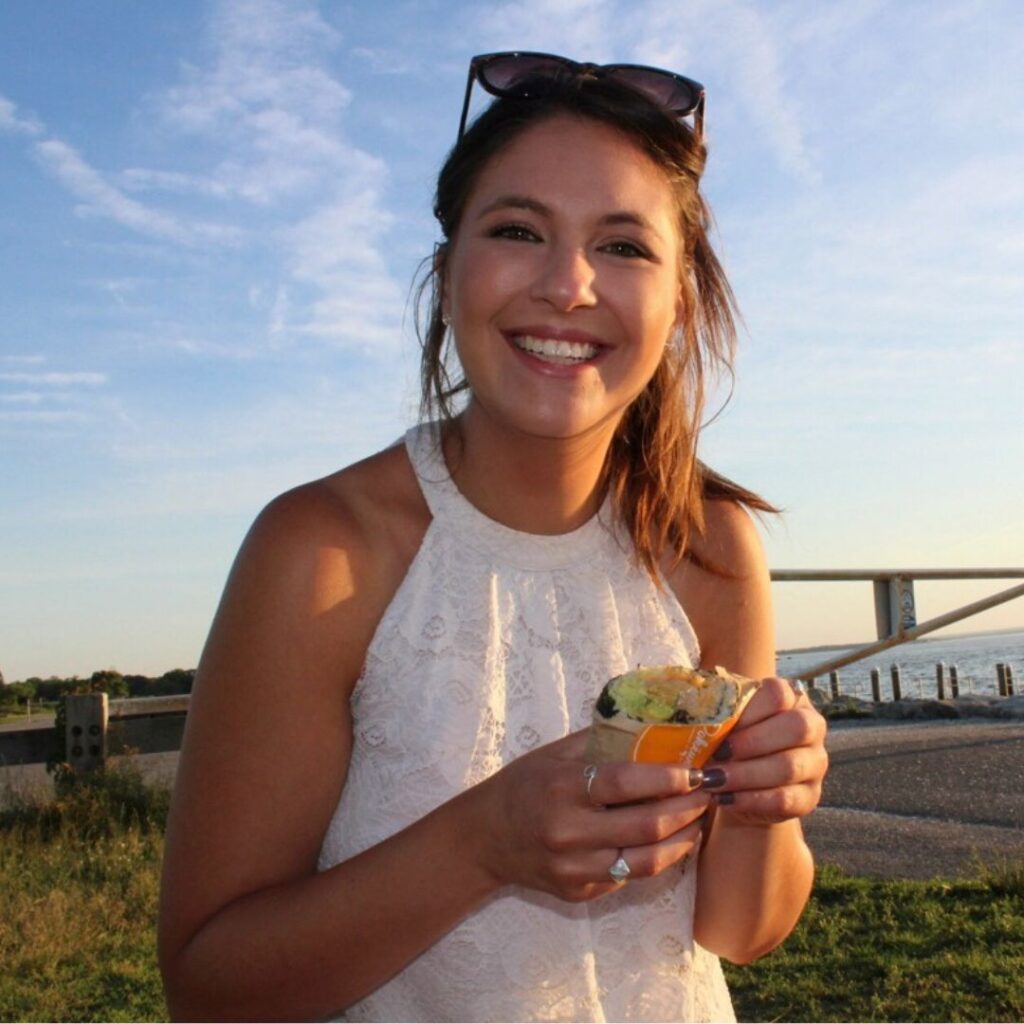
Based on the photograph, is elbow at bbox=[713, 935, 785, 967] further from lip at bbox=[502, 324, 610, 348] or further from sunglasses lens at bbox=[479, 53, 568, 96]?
sunglasses lens at bbox=[479, 53, 568, 96]

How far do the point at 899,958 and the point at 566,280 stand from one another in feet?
12.5

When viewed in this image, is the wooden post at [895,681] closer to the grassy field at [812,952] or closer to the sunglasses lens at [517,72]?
the grassy field at [812,952]

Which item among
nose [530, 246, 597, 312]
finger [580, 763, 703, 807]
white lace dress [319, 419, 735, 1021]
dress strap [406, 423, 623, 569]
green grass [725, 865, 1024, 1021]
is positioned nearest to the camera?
finger [580, 763, 703, 807]

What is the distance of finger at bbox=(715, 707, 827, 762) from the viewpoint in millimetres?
1753

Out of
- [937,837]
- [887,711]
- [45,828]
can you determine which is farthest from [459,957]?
[887,711]

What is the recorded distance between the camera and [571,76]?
8.04 ft

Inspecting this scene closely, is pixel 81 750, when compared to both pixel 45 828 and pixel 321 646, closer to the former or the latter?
pixel 45 828

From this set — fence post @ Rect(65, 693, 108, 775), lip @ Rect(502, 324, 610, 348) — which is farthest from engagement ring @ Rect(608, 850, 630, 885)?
Result: fence post @ Rect(65, 693, 108, 775)

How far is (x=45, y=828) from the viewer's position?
8219 millimetres

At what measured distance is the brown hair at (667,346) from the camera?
2.41 meters

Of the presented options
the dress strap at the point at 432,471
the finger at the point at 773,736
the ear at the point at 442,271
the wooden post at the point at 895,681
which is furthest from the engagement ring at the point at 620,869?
the wooden post at the point at 895,681

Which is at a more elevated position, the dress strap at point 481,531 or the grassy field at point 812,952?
the dress strap at point 481,531

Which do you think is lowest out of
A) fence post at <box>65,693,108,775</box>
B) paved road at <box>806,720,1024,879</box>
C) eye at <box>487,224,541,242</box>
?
paved road at <box>806,720,1024,879</box>

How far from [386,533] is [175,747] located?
8.38m
